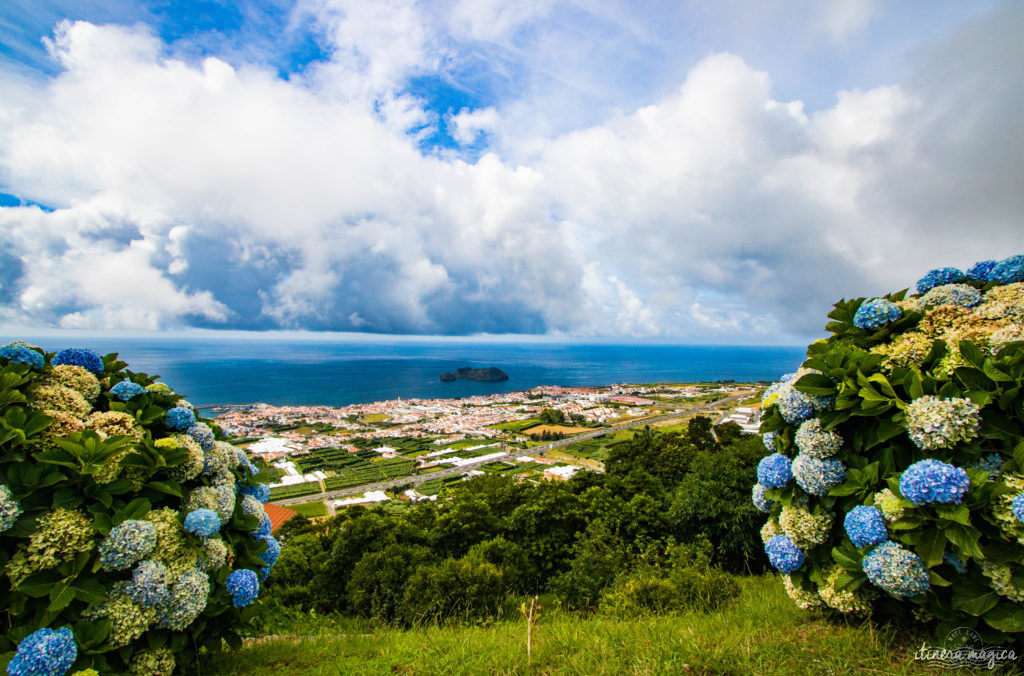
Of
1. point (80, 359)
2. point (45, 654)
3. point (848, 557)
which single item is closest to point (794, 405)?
point (848, 557)

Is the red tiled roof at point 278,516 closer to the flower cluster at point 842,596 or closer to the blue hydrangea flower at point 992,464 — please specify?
the flower cluster at point 842,596

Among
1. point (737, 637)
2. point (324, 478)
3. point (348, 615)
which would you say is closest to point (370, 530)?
point (348, 615)

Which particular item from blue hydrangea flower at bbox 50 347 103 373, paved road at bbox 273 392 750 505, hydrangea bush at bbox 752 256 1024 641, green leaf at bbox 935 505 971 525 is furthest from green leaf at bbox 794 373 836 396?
paved road at bbox 273 392 750 505

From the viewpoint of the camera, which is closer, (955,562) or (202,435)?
(955,562)

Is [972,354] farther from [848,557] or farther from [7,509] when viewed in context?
[7,509]

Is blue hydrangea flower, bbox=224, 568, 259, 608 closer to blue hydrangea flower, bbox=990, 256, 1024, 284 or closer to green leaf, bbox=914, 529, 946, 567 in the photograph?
green leaf, bbox=914, 529, 946, 567

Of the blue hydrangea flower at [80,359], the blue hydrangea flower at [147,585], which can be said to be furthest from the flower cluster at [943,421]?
the blue hydrangea flower at [80,359]
